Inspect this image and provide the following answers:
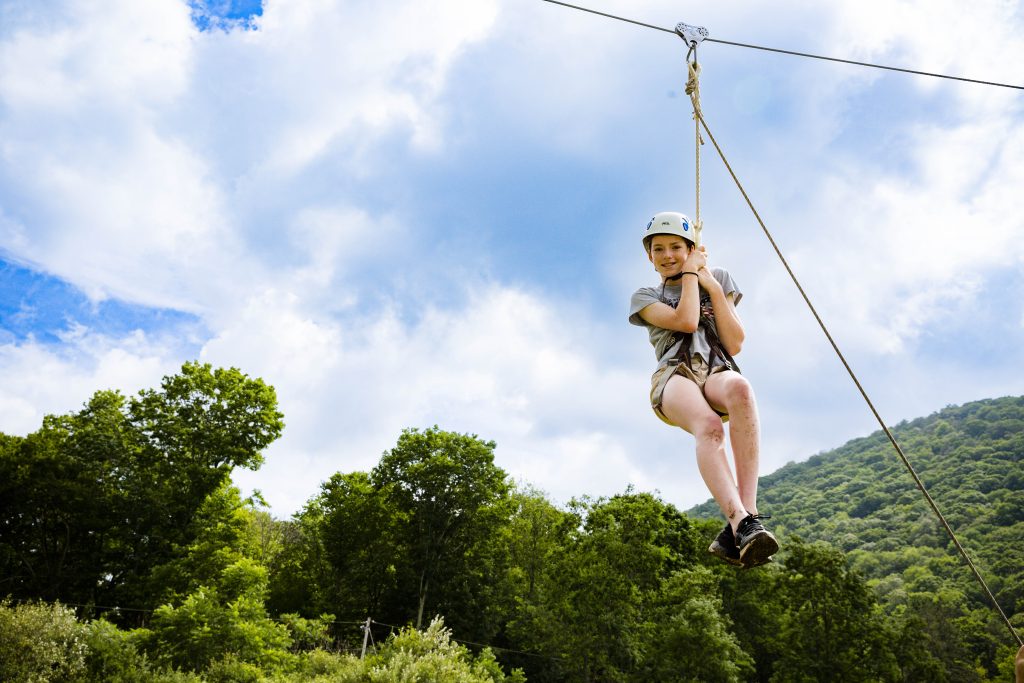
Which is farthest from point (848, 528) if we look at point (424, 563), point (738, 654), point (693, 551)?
point (424, 563)

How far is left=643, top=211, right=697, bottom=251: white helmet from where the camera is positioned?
11.8 feet

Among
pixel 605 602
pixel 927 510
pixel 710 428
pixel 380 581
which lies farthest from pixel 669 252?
pixel 927 510

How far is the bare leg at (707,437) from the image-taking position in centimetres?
294

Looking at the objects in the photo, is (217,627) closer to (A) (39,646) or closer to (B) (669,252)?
(A) (39,646)

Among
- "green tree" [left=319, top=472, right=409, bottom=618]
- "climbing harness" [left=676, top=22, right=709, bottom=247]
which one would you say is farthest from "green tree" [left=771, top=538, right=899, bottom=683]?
"climbing harness" [left=676, top=22, right=709, bottom=247]

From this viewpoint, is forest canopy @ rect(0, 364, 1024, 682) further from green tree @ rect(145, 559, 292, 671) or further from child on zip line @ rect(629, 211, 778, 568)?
child on zip line @ rect(629, 211, 778, 568)

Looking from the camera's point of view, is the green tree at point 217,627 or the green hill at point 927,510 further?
the green hill at point 927,510

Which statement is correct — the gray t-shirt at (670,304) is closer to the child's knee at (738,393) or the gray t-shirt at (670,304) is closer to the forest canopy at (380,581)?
the child's knee at (738,393)

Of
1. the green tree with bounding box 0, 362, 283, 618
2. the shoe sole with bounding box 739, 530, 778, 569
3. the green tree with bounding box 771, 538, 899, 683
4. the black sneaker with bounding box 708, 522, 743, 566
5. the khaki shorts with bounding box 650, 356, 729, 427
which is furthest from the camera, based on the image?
the green tree with bounding box 771, 538, 899, 683

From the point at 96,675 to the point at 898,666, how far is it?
102 feet

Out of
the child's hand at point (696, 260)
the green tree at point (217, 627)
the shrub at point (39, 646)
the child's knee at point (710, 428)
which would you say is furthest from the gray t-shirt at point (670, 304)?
the green tree at point (217, 627)

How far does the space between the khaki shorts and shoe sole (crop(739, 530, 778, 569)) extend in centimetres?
68

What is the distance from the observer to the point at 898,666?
2928cm

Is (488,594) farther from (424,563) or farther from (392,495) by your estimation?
(392,495)
